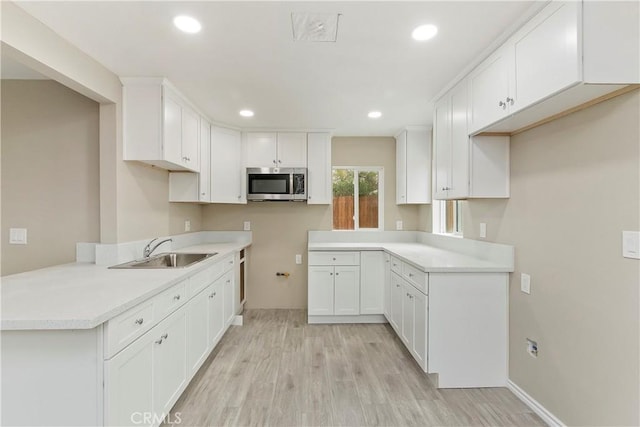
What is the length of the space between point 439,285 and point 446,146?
1.22m

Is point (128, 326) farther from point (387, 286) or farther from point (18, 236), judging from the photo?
point (387, 286)

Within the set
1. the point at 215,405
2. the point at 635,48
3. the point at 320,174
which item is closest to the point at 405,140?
the point at 320,174

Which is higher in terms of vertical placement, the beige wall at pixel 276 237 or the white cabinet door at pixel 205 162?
the white cabinet door at pixel 205 162

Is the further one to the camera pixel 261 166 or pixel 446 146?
pixel 261 166

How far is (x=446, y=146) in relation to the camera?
101 inches

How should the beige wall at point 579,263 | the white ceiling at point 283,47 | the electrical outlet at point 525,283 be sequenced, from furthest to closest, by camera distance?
the electrical outlet at point 525,283 → the white ceiling at point 283,47 → the beige wall at point 579,263

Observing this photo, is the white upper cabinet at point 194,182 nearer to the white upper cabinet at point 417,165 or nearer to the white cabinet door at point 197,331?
the white cabinet door at point 197,331

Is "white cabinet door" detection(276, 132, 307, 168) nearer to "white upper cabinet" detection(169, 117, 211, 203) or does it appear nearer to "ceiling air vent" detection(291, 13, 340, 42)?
"white upper cabinet" detection(169, 117, 211, 203)

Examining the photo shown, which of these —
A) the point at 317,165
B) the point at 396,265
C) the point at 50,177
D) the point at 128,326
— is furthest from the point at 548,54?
the point at 50,177

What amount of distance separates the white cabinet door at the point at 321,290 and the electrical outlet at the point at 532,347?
1.96 m

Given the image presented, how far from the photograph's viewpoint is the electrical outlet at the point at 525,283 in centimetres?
200

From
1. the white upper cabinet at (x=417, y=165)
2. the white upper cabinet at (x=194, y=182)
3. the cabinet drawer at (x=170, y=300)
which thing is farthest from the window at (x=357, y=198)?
the cabinet drawer at (x=170, y=300)

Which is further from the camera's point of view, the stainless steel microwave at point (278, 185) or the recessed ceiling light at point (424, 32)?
the stainless steel microwave at point (278, 185)

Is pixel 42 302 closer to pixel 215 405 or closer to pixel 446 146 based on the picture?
pixel 215 405
